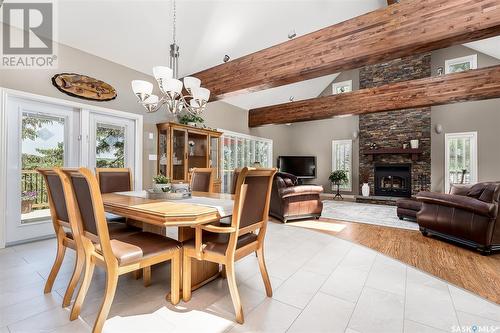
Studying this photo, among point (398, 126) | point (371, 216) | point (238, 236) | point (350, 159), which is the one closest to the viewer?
point (238, 236)

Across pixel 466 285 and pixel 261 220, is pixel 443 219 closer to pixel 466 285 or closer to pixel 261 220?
pixel 466 285

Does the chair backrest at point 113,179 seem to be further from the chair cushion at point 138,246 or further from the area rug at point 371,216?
the area rug at point 371,216

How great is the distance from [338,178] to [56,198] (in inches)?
289

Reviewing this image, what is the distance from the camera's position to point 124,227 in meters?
2.17

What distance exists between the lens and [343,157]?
26.8ft

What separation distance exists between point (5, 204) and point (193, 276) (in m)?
2.70

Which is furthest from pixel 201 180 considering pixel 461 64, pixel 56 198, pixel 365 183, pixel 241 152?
pixel 461 64

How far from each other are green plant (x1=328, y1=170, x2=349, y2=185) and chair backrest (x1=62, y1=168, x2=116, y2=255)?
731cm

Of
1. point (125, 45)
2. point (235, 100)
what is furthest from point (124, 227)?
point (235, 100)

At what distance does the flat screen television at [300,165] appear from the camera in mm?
8398

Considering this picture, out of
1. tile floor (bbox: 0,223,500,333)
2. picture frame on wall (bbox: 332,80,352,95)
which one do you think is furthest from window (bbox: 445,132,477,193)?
tile floor (bbox: 0,223,500,333)

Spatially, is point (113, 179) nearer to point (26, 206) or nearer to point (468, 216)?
point (26, 206)

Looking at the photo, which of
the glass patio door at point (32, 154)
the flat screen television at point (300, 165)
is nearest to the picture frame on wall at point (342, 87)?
the flat screen television at point (300, 165)

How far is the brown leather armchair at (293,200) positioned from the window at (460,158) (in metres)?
4.26
